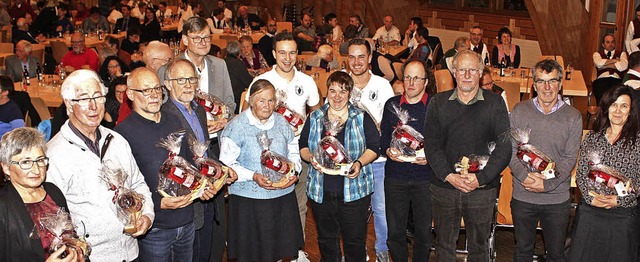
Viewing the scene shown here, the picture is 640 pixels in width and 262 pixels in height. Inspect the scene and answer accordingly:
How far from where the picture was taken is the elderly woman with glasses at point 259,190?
551cm

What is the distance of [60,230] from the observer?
398 cm

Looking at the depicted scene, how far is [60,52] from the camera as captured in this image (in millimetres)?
13805

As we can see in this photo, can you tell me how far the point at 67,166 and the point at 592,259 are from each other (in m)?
3.36

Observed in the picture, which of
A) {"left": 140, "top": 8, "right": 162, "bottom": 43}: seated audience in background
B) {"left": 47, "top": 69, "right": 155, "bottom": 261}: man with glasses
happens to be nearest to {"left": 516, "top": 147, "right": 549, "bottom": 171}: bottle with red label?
{"left": 47, "top": 69, "right": 155, "bottom": 261}: man with glasses

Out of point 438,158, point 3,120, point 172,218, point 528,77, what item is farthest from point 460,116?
point 528,77

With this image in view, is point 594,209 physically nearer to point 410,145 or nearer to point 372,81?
point 410,145

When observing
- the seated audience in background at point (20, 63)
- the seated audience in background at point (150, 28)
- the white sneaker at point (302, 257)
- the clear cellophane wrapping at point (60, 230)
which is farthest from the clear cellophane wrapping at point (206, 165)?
the seated audience in background at point (150, 28)

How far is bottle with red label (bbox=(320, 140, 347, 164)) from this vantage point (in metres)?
5.58

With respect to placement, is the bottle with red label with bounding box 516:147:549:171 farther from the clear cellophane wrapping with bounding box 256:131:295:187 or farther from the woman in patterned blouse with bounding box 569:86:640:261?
the clear cellophane wrapping with bounding box 256:131:295:187

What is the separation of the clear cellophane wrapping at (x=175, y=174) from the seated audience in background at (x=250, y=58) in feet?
18.4

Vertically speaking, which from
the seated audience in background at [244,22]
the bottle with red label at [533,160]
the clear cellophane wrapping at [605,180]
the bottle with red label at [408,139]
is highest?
the seated audience in background at [244,22]

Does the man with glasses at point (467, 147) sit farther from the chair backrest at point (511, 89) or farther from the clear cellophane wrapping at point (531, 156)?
the chair backrest at point (511, 89)

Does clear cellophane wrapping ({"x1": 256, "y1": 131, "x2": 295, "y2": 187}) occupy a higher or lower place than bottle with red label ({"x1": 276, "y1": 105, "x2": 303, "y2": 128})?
lower

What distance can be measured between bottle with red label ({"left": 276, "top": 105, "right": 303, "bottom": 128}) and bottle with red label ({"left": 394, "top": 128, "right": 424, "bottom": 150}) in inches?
34.9
